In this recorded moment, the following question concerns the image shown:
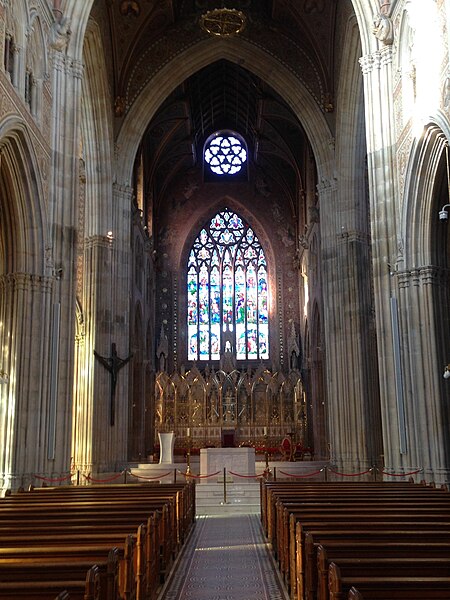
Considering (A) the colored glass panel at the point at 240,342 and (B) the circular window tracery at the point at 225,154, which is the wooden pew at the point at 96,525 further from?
(B) the circular window tracery at the point at 225,154

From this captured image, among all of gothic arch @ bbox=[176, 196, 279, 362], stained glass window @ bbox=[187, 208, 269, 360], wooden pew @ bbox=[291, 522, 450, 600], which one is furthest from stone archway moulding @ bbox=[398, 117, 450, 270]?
stained glass window @ bbox=[187, 208, 269, 360]

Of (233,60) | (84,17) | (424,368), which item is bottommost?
(424,368)

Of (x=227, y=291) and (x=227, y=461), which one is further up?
(x=227, y=291)

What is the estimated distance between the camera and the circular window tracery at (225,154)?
41656 mm

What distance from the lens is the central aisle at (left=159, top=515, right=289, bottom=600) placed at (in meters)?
8.27

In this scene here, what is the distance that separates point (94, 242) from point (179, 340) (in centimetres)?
1369

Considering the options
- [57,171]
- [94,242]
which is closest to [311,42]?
[94,242]

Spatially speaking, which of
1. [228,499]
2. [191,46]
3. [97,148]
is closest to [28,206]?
[228,499]

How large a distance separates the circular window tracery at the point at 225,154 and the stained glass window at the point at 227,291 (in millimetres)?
2482

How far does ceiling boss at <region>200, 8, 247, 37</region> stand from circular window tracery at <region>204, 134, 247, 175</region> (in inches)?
552

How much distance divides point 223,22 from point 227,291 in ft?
56.8

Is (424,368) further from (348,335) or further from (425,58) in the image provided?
(348,335)

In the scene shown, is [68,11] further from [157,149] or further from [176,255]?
[176,255]

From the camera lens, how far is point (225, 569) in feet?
32.1
